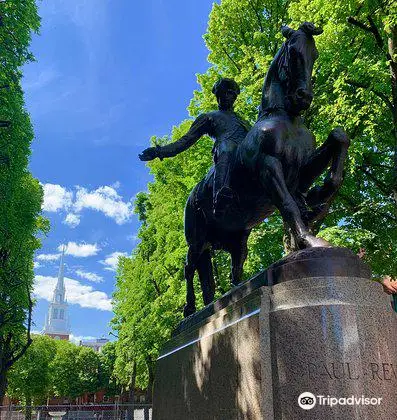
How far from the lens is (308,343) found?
3.71 meters

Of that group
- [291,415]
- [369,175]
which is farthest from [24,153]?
[291,415]

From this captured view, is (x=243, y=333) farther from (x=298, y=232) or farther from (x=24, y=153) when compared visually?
(x=24, y=153)

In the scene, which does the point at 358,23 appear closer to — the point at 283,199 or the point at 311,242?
the point at 283,199

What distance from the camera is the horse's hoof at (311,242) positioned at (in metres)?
4.31

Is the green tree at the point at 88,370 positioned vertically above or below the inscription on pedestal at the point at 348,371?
above

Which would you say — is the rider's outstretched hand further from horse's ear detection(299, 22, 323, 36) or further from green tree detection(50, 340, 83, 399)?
green tree detection(50, 340, 83, 399)

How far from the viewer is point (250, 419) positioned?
4.03m

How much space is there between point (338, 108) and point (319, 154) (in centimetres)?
887

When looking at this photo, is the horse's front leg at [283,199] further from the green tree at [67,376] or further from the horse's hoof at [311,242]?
the green tree at [67,376]

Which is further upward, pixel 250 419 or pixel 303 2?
pixel 303 2

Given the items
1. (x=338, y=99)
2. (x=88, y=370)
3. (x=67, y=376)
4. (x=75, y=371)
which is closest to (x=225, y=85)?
(x=338, y=99)

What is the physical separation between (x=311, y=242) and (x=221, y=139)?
2591mm

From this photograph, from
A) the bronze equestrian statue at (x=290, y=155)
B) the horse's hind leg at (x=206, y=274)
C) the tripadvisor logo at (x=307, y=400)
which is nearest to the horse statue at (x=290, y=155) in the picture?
the bronze equestrian statue at (x=290, y=155)

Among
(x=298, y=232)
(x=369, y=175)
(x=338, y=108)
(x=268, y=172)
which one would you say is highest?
(x=338, y=108)
